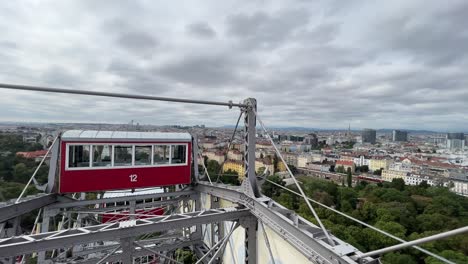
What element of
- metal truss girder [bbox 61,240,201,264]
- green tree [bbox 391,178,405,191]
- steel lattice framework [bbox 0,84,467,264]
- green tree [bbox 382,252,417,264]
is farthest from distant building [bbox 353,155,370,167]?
steel lattice framework [bbox 0,84,467,264]

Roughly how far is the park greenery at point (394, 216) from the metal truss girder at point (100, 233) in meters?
21.6

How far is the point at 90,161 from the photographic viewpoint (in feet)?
20.0

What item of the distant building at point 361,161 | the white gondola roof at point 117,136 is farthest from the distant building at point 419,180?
the white gondola roof at point 117,136

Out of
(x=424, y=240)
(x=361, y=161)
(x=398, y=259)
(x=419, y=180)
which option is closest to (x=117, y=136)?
(x=424, y=240)

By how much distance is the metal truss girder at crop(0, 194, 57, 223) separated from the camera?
14.3 feet

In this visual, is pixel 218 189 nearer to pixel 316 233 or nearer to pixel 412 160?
pixel 316 233

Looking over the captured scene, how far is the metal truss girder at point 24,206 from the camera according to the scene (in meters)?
4.36

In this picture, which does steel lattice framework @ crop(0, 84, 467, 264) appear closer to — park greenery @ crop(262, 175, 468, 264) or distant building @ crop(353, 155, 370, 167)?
park greenery @ crop(262, 175, 468, 264)

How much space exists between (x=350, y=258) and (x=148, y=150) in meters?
5.57

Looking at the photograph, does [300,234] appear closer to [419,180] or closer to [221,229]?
[221,229]

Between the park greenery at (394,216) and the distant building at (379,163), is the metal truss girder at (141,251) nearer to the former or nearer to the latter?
the park greenery at (394,216)

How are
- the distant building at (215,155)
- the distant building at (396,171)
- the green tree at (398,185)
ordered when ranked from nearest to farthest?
the green tree at (398,185)
the distant building at (215,155)
the distant building at (396,171)

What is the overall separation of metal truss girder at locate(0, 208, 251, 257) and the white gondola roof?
301 cm

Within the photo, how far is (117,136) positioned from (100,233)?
11.0 feet
